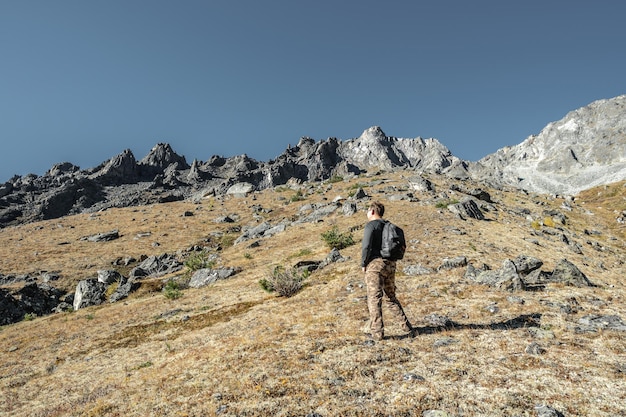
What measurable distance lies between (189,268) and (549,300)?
84.0ft

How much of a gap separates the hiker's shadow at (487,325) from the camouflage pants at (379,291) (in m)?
0.55

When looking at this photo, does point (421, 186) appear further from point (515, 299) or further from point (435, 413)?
point (435, 413)

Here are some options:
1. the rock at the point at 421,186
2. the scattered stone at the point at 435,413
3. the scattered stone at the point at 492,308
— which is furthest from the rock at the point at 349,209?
the scattered stone at the point at 435,413

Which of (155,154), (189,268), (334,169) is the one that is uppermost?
(155,154)

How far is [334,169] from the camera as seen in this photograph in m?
190

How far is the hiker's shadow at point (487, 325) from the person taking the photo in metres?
9.52

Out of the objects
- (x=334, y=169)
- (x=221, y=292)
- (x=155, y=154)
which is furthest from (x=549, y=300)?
(x=155, y=154)

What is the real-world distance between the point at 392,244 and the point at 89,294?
25548 millimetres

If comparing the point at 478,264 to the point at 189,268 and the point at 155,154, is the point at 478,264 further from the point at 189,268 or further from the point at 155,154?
the point at 155,154

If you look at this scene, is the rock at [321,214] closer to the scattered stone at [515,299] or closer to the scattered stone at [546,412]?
the scattered stone at [515,299]

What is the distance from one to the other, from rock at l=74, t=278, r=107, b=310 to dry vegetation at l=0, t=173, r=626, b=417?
1862 mm

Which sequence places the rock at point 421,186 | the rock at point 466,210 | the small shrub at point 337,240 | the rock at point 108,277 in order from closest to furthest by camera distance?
the small shrub at point 337,240 → the rock at point 108,277 → the rock at point 466,210 → the rock at point 421,186

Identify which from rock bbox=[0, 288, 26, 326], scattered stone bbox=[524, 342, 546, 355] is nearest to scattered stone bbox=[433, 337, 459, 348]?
scattered stone bbox=[524, 342, 546, 355]

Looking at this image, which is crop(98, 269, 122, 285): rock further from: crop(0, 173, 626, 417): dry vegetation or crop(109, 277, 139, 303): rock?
crop(0, 173, 626, 417): dry vegetation
